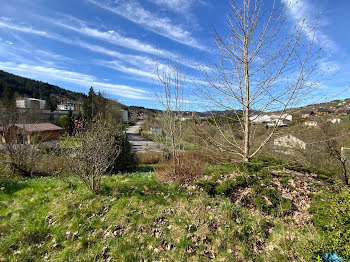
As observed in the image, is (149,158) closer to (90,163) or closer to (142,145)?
(90,163)

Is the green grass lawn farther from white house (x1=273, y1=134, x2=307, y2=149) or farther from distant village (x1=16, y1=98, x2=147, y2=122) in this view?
distant village (x1=16, y1=98, x2=147, y2=122)

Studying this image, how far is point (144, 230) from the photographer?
10.3 ft

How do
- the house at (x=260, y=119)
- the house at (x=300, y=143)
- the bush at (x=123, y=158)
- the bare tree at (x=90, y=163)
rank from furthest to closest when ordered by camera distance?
the house at (x=300, y=143)
the bush at (x=123, y=158)
the house at (x=260, y=119)
the bare tree at (x=90, y=163)

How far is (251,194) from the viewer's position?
390 centimetres

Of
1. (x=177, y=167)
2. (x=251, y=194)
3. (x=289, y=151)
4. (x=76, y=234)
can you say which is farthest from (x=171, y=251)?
(x=289, y=151)

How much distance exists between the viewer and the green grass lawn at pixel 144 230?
2648mm

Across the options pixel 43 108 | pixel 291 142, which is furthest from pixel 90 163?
pixel 43 108

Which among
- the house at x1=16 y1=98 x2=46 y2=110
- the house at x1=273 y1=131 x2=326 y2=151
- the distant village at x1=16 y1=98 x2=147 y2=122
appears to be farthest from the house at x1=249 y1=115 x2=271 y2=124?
the house at x1=16 y1=98 x2=46 y2=110

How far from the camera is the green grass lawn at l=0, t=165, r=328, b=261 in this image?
104 inches

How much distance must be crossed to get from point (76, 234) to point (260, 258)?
3.16 m

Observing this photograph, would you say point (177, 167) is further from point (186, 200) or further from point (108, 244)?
point (108, 244)

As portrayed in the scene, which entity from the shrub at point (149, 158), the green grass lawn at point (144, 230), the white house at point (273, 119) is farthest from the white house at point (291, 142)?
the green grass lawn at point (144, 230)

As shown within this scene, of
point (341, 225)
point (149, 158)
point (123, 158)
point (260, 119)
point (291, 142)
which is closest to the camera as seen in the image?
point (341, 225)

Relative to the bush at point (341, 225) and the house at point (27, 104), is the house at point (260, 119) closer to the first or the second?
the bush at point (341, 225)
